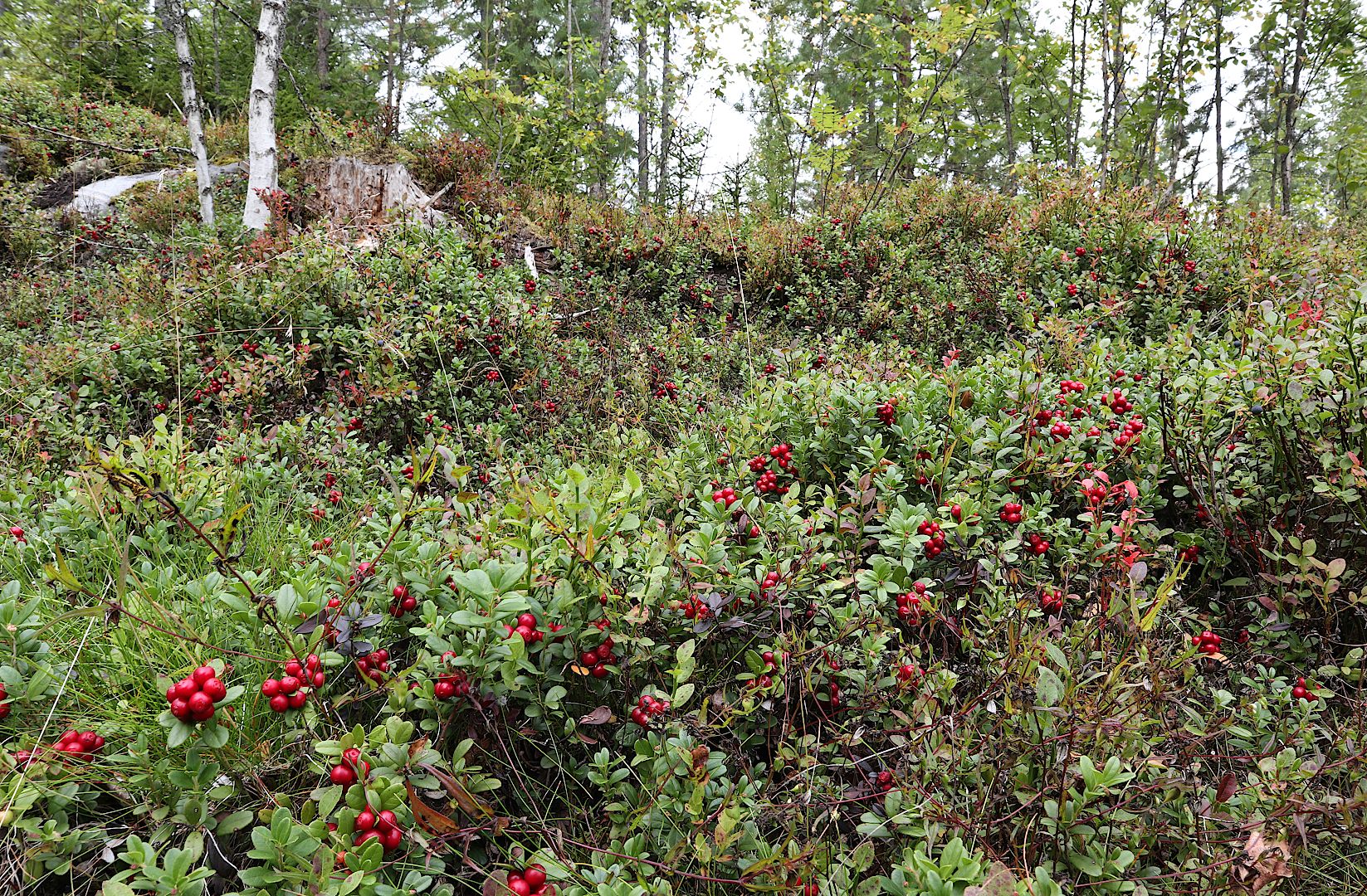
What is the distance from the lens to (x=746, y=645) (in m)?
2.01

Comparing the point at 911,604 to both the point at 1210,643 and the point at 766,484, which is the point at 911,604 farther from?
the point at 1210,643

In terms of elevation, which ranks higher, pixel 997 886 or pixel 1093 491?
pixel 1093 491

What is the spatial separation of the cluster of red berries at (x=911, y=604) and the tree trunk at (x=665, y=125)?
389 inches

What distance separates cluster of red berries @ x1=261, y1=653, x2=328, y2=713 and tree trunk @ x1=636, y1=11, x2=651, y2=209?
9.90 m

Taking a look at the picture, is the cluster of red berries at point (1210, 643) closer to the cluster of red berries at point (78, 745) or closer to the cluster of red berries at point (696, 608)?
the cluster of red berries at point (696, 608)

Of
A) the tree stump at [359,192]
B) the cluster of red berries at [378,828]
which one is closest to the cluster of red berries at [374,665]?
the cluster of red berries at [378,828]

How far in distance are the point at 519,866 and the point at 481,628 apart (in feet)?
1.70

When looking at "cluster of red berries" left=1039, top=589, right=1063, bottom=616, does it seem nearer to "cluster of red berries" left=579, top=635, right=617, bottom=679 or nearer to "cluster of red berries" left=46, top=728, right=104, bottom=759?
"cluster of red berries" left=579, top=635, right=617, bottom=679

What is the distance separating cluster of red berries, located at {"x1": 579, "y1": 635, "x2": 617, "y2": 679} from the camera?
1763 mm

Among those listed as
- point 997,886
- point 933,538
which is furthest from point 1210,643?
point 997,886

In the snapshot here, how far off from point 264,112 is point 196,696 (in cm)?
740

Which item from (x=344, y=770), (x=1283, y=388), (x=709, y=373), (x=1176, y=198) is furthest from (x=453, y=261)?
(x=1176, y=198)

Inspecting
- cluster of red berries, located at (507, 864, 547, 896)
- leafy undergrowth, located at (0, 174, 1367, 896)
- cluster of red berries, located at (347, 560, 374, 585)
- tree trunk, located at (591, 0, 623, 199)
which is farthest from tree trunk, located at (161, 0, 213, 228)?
cluster of red berries, located at (507, 864, 547, 896)

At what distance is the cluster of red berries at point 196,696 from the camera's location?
1312 mm
